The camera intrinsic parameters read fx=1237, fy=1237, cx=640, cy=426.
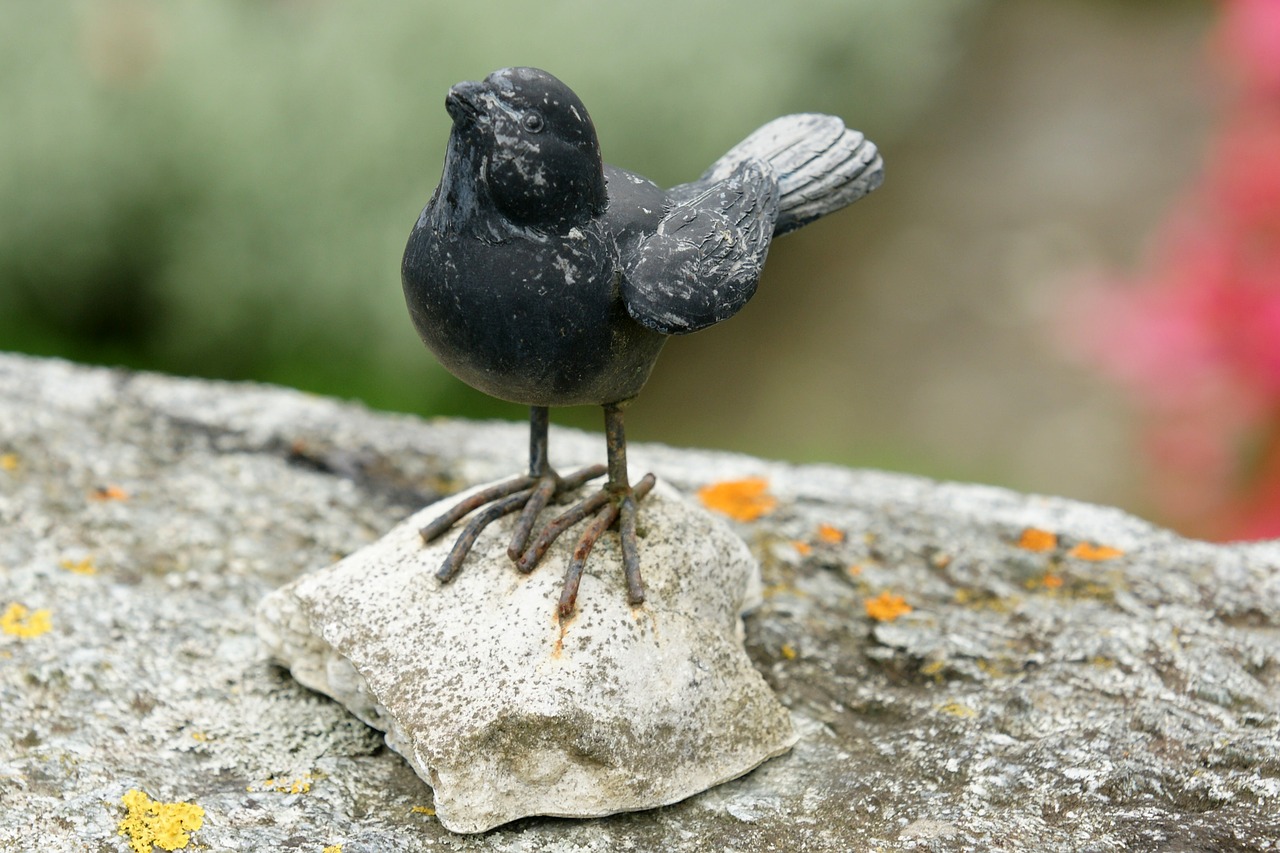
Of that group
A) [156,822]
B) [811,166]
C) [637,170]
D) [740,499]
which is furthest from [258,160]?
[156,822]

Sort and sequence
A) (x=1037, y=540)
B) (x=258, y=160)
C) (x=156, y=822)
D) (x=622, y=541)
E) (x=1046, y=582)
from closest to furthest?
(x=156, y=822) < (x=622, y=541) < (x=1046, y=582) < (x=1037, y=540) < (x=258, y=160)

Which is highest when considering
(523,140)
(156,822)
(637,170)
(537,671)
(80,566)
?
(637,170)

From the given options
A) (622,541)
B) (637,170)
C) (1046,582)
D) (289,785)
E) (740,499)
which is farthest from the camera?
(637,170)

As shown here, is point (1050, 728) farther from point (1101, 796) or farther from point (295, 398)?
point (295, 398)

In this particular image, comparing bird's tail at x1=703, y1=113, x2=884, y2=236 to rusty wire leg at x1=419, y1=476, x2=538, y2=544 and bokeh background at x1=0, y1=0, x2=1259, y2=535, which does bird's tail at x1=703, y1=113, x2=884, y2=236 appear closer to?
rusty wire leg at x1=419, y1=476, x2=538, y2=544

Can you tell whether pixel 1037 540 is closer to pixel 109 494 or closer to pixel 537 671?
pixel 537 671

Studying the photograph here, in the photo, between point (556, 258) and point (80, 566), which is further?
point (80, 566)

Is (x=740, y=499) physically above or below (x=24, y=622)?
above
